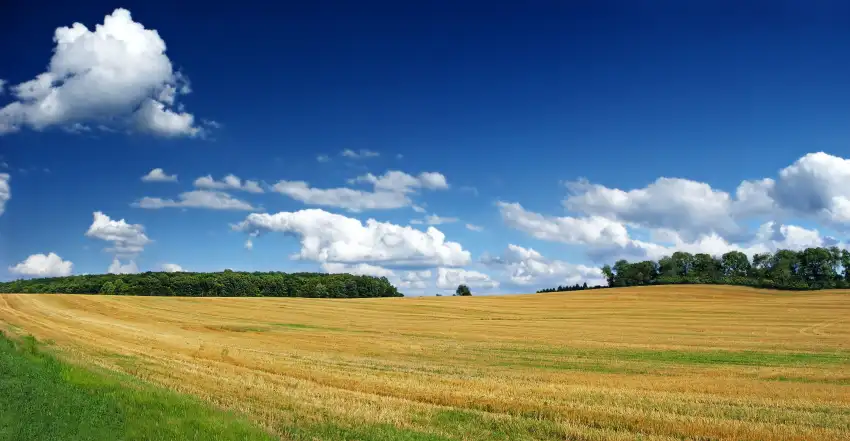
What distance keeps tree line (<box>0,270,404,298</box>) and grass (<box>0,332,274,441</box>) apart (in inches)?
4087

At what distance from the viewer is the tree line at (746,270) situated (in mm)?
104562

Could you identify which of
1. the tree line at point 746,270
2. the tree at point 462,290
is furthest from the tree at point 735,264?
the tree at point 462,290

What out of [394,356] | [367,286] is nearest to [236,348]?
[394,356]

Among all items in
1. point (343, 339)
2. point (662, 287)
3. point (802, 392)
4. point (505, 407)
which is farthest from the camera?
point (662, 287)

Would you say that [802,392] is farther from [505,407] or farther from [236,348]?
[236,348]

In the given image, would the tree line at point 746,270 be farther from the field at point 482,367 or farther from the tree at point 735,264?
the field at point 482,367

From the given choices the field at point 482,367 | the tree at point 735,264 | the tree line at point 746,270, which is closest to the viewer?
the field at point 482,367

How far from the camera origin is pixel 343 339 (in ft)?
127

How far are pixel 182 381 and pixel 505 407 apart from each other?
34.4ft

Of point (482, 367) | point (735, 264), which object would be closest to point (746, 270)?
point (735, 264)

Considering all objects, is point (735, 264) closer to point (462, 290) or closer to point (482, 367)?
point (462, 290)

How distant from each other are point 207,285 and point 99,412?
113m

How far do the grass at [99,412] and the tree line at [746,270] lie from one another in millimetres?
100945

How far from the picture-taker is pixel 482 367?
2653 centimetres
